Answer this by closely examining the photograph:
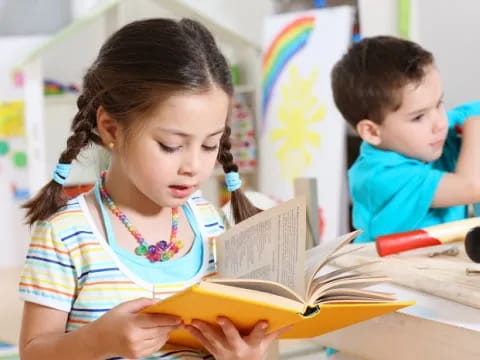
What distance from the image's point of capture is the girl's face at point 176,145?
107 centimetres

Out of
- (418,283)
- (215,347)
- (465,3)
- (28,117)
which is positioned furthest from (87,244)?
(28,117)

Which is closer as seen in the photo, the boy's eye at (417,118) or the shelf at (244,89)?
the boy's eye at (417,118)

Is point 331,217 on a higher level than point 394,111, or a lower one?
lower

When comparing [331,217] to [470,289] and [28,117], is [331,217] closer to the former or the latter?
[28,117]

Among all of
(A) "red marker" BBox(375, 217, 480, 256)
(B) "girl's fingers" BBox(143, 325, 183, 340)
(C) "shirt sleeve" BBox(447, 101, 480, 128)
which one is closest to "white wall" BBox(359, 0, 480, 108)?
(C) "shirt sleeve" BBox(447, 101, 480, 128)

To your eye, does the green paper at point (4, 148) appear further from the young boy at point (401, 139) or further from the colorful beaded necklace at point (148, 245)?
the colorful beaded necklace at point (148, 245)

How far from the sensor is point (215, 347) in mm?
1027

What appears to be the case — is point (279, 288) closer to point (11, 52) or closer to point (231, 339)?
point (231, 339)

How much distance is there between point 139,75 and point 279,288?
0.34 m

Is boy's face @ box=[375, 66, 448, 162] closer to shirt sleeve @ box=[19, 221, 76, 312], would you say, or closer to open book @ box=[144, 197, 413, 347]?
open book @ box=[144, 197, 413, 347]

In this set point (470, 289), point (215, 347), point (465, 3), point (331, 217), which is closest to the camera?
point (215, 347)

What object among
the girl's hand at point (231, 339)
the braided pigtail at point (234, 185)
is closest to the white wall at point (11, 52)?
the braided pigtail at point (234, 185)

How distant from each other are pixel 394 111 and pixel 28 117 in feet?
7.89

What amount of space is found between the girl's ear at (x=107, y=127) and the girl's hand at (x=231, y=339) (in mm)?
287
